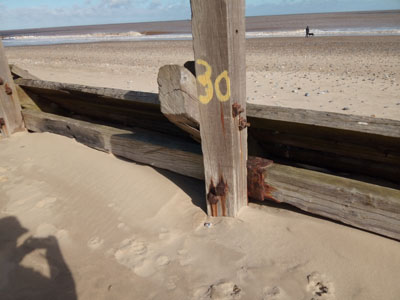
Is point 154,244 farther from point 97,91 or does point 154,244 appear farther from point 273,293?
A: point 97,91

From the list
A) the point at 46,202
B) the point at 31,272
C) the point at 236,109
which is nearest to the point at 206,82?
the point at 236,109

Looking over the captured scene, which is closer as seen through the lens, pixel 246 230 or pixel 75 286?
pixel 75 286

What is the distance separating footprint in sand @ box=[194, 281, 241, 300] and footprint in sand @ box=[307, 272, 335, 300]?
Result: 0.40 metres

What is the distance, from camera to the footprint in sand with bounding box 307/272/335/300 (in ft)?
5.67

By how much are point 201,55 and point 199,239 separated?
1.24 metres

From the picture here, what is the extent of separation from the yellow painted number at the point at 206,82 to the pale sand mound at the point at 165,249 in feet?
3.02

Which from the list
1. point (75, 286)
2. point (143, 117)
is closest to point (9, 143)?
point (143, 117)

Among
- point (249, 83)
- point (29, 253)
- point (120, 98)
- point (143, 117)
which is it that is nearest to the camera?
point (29, 253)

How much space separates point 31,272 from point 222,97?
1.66 meters

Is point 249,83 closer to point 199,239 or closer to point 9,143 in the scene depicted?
point 9,143

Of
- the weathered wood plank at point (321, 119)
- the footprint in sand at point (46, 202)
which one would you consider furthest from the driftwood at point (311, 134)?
the footprint in sand at point (46, 202)

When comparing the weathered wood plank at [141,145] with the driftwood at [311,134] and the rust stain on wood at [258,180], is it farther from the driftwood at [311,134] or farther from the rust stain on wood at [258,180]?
the rust stain on wood at [258,180]

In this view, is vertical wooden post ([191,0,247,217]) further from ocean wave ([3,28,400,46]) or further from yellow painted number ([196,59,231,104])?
ocean wave ([3,28,400,46])

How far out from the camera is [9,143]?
4.07 meters
